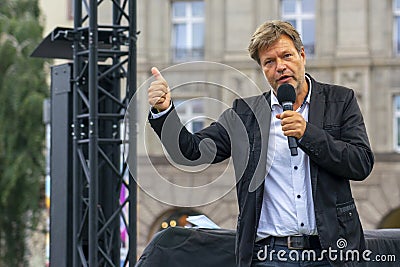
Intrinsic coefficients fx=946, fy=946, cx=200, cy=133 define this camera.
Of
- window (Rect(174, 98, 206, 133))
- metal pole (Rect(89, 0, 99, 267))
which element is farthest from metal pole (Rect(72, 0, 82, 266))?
window (Rect(174, 98, 206, 133))

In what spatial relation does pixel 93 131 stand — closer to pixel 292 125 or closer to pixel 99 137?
pixel 99 137

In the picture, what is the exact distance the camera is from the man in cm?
340

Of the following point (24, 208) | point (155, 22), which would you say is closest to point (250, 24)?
point (155, 22)

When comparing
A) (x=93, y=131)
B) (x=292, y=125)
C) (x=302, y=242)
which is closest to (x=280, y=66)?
(x=292, y=125)

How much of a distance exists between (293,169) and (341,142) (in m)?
0.21

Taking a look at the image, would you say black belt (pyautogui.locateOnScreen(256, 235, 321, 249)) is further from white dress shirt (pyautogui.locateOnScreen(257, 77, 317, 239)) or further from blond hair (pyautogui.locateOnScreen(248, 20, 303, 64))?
blond hair (pyautogui.locateOnScreen(248, 20, 303, 64))

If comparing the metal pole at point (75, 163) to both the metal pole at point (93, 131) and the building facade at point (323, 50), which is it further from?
the building facade at point (323, 50)

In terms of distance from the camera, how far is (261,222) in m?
3.52

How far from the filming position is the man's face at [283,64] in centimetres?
343

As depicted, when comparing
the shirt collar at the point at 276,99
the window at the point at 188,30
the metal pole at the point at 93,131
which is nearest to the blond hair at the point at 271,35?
the shirt collar at the point at 276,99

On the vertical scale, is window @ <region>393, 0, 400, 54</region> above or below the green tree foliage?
above

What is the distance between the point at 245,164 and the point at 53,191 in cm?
381

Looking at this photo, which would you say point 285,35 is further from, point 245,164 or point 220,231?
point 220,231

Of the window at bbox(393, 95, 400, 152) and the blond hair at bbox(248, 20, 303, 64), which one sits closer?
the blond hair at bbox(248, 20, 303, 64)
